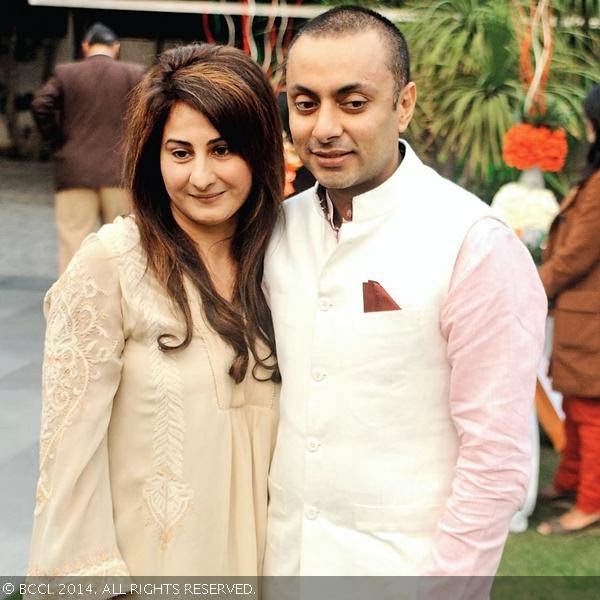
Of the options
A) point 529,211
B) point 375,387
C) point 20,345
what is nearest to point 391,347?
point 375,387

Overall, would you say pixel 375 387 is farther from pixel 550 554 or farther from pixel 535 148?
pixel 535 148

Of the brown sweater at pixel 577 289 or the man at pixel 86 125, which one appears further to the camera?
the man at pixel 86 125

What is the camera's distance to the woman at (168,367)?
6.35 feet

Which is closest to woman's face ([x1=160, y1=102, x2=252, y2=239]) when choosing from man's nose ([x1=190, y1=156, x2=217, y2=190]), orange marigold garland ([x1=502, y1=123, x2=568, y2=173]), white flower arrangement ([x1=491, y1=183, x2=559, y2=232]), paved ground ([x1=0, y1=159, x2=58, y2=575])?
man's nose ([x1=190, y1=156, x2=217, y2=190])

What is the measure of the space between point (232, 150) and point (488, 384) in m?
0.69

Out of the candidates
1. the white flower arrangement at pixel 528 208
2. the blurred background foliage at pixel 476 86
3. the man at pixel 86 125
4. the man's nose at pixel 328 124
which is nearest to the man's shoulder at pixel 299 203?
the man's nose at pixel 328 124

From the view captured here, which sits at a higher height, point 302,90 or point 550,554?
point 302,90

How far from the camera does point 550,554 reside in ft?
13.2

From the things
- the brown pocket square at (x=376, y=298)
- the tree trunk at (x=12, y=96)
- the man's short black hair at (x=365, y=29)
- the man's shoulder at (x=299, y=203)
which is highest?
the man's short black hair at (x=365, y=29)

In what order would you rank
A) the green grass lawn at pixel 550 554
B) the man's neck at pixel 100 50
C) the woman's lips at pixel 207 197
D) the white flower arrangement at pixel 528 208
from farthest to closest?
the man's neck at pixel 100 50
the white flower arrangement at pixel 528 208
the green grass lawn at pixel 550 554
the woman's lips at pixel 207 197

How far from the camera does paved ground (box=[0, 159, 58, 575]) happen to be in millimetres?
4098

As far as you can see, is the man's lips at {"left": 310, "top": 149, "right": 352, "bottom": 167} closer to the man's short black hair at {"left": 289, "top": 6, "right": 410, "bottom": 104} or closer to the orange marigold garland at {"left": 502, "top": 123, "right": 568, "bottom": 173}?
the man's short black hair at {"left": 289, "top": 6, "right": 410, "bottom": 104}

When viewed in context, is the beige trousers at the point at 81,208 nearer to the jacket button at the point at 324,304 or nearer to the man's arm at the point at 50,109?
the man's arm at the point at 50,109

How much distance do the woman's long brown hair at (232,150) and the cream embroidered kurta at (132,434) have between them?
0.03m
